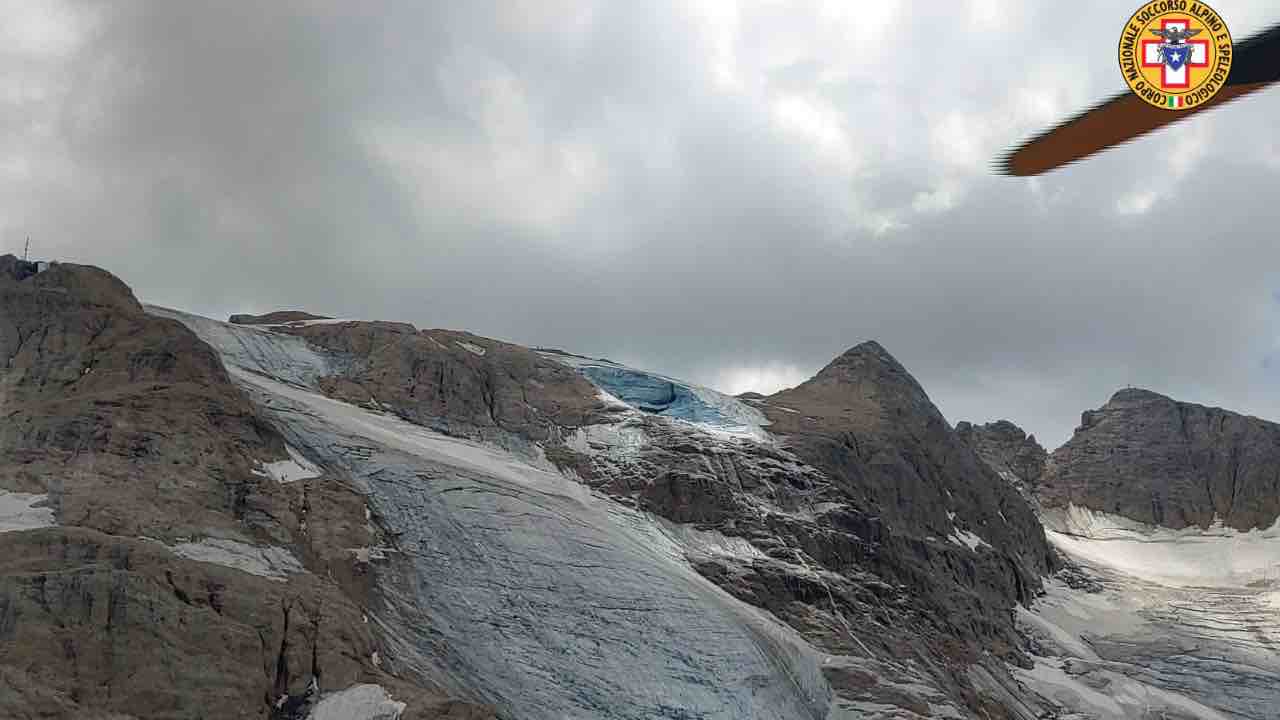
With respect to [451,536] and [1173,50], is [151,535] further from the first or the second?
[1173,50]

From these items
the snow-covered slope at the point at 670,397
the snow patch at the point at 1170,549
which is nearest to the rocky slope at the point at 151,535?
the snow-covered slope at the point at 670,397

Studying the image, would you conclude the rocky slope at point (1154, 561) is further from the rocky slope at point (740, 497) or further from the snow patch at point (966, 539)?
the snow patch at point (966, 539)

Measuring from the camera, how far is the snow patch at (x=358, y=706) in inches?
1779

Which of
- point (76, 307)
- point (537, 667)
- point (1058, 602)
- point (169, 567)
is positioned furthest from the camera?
point (1058, 602)

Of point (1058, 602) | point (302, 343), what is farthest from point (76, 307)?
point (1058, 602)

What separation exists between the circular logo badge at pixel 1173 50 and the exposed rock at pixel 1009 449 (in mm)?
155111

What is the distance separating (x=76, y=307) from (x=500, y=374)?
115 ft

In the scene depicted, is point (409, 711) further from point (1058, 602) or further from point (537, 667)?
point (1058, 602)

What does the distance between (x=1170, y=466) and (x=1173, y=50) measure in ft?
506

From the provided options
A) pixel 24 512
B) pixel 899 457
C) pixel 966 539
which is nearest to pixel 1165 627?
pixel 966 539

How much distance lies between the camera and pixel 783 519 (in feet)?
297

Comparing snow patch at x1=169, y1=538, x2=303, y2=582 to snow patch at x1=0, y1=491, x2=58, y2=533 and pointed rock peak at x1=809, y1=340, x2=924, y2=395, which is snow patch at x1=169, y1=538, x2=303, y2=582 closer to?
snow patch at x1=0, y1=491, x2=58, y2=533

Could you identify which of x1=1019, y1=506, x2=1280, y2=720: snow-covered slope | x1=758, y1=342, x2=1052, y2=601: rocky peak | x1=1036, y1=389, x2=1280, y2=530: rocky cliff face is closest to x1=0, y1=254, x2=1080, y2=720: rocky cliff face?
x1=758, y1=342, x2=1052, y2=601: rocky peak

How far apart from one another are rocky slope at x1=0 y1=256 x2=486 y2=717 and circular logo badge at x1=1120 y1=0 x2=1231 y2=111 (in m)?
37.4
